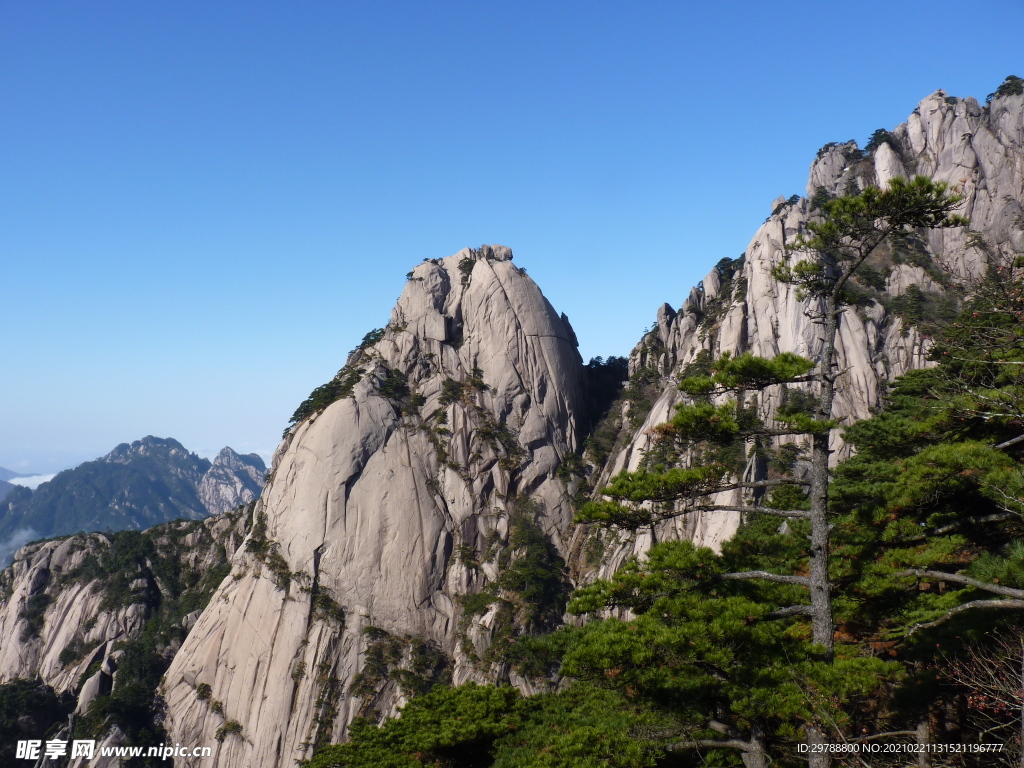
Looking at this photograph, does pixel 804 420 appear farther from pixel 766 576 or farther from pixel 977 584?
pixel 977 584

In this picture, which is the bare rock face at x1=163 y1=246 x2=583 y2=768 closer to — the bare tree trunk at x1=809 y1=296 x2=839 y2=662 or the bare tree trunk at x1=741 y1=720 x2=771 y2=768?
the bare tree trunk at x1=741 y1=720 x2=771 y2=768

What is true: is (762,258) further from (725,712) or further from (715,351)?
(725,712)

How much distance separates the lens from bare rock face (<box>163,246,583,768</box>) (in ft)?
162

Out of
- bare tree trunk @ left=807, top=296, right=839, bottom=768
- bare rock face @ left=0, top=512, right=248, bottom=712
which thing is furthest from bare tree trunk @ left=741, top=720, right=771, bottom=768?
bare rock face @ left=0, top=512, right=248, bottom=712

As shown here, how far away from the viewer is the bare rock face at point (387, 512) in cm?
4938

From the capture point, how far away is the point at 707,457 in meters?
40.3

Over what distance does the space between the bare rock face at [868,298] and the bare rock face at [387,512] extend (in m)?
9.83

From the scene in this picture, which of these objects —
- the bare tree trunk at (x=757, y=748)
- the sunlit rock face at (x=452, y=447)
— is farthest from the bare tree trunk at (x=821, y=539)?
the sunlit rock face at (x=452, y=447)

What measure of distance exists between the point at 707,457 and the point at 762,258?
23.4 meters

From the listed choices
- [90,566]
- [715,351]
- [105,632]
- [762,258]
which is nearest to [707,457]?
[715,351]

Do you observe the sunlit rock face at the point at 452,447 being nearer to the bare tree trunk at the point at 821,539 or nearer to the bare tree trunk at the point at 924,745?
the bare tree trunk at the point at 924,745

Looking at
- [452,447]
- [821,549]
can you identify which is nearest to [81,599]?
[452,447]

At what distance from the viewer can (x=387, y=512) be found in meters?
Answer: 55.0

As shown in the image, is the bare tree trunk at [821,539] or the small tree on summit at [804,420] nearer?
the small tree on summit at [804,420]
